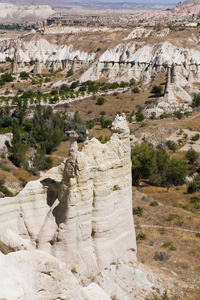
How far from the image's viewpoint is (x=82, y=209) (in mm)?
11250

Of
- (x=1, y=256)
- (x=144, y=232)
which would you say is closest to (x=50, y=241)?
(x=1, y=256)

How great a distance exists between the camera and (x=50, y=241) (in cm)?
1144

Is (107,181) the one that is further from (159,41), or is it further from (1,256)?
(159,41)

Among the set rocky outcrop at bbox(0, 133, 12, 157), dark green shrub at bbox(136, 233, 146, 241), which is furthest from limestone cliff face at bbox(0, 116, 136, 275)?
rocky outcrop at bbox(0, 133, 12, 157)

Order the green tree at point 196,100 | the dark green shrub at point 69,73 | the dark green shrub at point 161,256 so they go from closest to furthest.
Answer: the dark green shrub at point 161,256, the green tree at point 196,100, the dark green shrub at point 69,73

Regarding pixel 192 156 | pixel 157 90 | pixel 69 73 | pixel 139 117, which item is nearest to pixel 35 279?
pixel 192 156

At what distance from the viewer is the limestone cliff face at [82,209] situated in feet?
36.4

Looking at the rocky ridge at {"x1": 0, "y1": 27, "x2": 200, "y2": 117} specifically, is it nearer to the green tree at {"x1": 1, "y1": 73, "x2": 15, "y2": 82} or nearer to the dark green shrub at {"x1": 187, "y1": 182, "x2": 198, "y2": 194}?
the green tree at {"x1": 1, "y1": 73, "x2": 15, "y2": 82}

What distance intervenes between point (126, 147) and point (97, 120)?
48.1 m

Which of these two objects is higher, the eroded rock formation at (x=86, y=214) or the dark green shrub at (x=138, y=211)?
the eroded rock formation at (x=86, y=214)

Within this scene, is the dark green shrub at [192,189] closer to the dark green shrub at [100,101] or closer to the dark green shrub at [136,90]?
the dark green shrub at [100,101]

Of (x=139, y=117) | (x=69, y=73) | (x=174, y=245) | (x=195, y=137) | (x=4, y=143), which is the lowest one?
(x=139, y=117)

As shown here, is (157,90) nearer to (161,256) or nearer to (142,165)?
(142,165)

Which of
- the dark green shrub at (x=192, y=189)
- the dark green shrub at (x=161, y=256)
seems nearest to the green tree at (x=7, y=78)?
the dark green shrub at (x=192, y=189)
